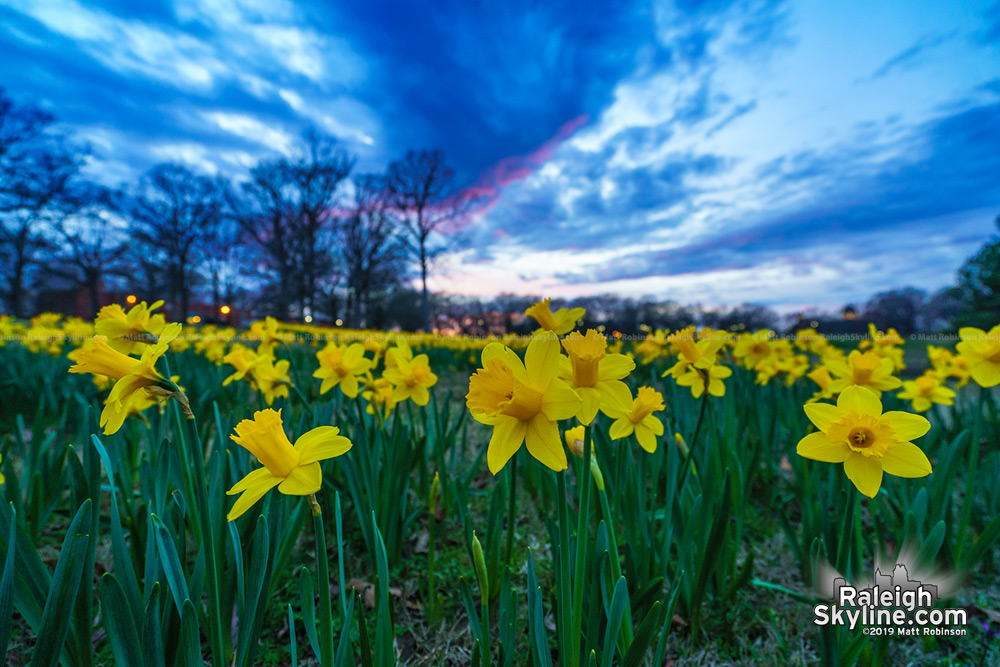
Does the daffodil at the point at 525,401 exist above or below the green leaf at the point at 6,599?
above

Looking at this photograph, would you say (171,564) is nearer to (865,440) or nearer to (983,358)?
(865,440)

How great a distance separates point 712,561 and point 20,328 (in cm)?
921

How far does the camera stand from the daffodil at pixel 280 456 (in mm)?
780

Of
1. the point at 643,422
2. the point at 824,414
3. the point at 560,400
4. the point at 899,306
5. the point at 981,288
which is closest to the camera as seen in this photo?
the point at 560,400

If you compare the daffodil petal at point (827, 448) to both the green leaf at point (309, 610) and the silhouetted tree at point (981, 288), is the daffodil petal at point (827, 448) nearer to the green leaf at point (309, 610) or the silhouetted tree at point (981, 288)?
the green leaf at point (309, 610)

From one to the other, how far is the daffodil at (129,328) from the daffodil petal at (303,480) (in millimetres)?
774

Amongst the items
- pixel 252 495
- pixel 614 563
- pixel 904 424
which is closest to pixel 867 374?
pixel 904 424

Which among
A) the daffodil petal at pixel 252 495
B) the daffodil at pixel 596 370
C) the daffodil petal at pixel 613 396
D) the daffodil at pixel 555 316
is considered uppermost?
the daffodil at pixel 555 316

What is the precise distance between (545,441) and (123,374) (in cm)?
99

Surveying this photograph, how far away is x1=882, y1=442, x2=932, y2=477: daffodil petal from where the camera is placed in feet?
3.20

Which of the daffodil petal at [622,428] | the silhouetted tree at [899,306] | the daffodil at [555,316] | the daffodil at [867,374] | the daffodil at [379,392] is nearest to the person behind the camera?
the daffodil at [555,316]

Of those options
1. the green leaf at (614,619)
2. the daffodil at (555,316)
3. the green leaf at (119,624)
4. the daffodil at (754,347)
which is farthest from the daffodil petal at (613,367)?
the daffodil at (754,347)

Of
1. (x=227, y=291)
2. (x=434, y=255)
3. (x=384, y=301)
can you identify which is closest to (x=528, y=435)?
(x=434, y=255)

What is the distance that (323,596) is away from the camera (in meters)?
0.84
